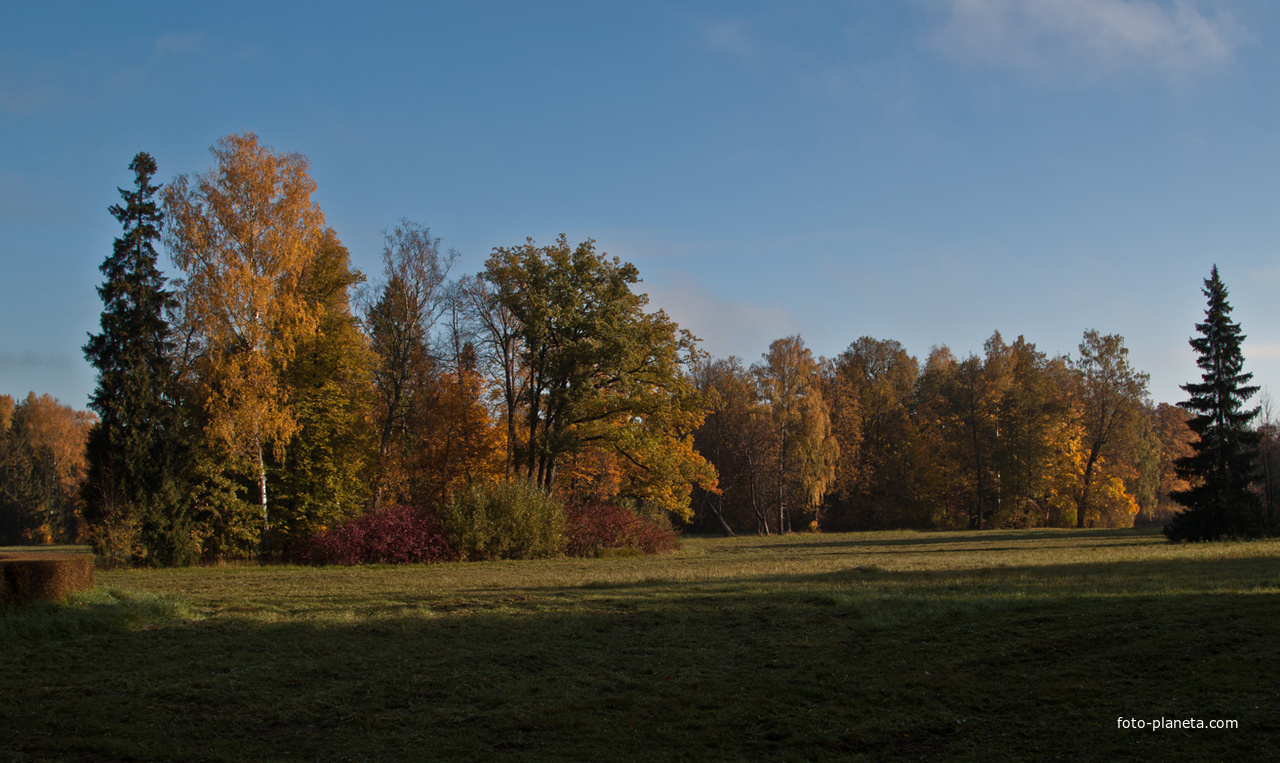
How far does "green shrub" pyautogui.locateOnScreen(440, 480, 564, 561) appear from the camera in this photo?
2714cm

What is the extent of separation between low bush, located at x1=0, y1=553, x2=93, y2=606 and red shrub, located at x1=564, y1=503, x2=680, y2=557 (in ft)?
58.8

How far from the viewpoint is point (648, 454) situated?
34000mm

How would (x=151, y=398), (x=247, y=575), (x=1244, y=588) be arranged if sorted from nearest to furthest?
1. (x=1244, y=588)
2. (x=247, y=575)
3. (x=151, y=398)

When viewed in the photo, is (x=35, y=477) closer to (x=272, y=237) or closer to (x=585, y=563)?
(x=272, y=237)

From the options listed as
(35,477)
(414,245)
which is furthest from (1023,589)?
(35,477)

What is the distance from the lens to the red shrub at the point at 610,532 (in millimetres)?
30344

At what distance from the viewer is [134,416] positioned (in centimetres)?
2517

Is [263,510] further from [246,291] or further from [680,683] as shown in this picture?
[680,683]

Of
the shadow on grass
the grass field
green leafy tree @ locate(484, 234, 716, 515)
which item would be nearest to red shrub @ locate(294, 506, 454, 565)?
green leafy tree @ locate(484, 234, 716, 515)

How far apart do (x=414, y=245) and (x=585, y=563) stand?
18.0 metres

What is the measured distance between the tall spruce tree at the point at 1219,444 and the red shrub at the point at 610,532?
20992 millimetres

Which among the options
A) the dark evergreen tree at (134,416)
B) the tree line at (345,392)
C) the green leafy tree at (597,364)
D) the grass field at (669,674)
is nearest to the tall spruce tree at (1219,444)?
the tree line at (345,392)

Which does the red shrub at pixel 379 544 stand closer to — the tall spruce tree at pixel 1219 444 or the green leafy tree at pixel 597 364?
the green leafy tree at pixel 597 364

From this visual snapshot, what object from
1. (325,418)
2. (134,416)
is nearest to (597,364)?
(325,418)
